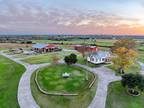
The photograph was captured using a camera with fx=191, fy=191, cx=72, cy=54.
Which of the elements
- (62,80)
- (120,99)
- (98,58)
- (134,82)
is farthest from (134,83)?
(98,58)

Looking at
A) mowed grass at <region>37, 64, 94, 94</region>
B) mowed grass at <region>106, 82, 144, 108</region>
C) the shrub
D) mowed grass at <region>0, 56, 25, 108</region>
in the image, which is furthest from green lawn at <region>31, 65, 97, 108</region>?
the shrub

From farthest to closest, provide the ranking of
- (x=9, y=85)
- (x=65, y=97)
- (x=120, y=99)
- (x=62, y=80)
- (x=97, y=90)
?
(x=62, y=80)
(x=9, y=85)
(x=97, y=90)
(x=120, y=99)
(x=65, y=97)

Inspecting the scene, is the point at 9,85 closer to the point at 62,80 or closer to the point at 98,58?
the point at 62,80

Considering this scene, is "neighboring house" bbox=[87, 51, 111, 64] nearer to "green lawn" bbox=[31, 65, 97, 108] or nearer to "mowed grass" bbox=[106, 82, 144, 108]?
"green lawn" bbox=[31, 65, 97, 108]

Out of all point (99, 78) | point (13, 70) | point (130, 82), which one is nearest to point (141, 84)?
point (130, 82)

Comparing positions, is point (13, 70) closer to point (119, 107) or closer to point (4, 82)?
point (4, 82)

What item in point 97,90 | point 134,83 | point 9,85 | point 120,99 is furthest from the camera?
point 9,85

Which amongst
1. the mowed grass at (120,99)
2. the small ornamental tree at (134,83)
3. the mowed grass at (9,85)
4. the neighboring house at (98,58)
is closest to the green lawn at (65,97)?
the mowed grass at (120,99)
